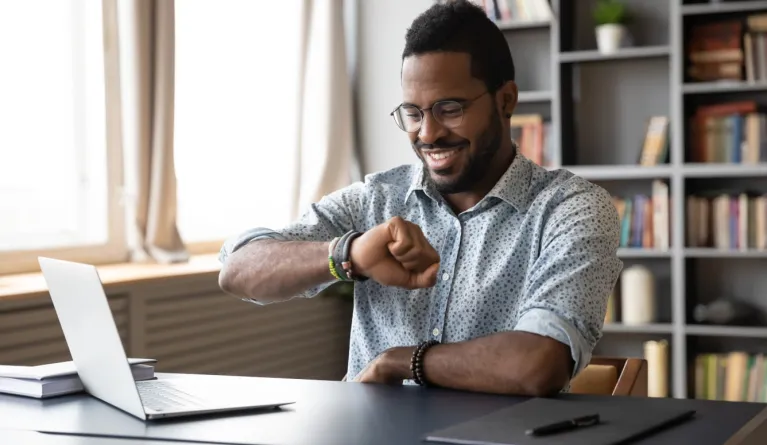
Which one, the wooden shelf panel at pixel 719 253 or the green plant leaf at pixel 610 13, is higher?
the green plant leaf at pixel 610 13

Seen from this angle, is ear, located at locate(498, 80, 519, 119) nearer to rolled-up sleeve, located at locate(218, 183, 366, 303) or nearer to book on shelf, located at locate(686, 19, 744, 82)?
rolled-up sleeve, located at locate(218, 183, 366, 303)

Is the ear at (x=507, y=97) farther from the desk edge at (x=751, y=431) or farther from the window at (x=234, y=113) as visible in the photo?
the window at (x=234, y=113)

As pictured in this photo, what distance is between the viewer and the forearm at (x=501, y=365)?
1663 mm

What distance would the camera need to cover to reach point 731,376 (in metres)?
4.20

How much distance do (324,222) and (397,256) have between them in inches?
21.0

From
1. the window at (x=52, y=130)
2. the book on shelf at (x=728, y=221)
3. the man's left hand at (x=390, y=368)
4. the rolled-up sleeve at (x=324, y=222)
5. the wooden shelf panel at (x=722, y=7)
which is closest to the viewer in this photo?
the man's left hand at (x=390, y=368)

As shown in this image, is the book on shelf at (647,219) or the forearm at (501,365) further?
the book on shelf at (647,219)

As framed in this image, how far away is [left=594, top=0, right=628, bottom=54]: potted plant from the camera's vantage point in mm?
4219

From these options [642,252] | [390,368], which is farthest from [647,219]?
[390,368]

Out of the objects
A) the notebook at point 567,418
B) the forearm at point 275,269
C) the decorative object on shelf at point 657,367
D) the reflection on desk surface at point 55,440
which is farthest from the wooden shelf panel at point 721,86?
the reflection on desk surface at point 55,440

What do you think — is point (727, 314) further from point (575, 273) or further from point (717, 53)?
point (575, 273)

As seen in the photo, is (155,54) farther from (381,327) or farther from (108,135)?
(381,327)

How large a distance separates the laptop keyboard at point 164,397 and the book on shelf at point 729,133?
118 inches

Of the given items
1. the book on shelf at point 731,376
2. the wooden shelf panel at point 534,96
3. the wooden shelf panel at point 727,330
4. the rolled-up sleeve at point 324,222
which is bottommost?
the book on shelf at point 731,376
